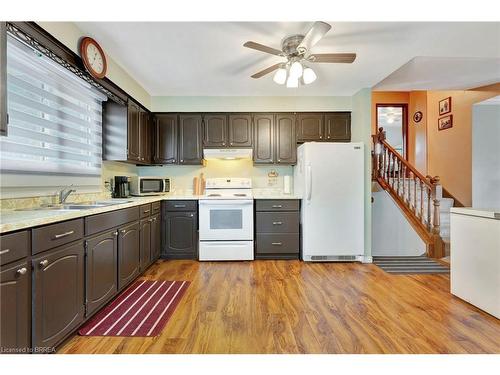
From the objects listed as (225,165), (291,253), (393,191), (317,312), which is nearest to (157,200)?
(225,165)

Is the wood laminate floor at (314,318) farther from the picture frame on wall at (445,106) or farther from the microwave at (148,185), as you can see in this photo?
the picture frame on wall at (445,106)

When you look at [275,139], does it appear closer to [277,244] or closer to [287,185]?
[287,185]

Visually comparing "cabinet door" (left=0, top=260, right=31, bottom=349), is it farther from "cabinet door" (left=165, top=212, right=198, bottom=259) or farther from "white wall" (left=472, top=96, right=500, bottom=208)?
"white wall" (left=472, top=96, right=500, bottom=208)

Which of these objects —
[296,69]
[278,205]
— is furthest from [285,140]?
[296,69]

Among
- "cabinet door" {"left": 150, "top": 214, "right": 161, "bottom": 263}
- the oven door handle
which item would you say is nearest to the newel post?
the oven door handle

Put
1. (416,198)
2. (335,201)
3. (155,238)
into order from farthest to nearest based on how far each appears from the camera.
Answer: (416,198) → (335,201) → (155,238)

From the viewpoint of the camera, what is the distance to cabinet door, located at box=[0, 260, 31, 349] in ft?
3.87

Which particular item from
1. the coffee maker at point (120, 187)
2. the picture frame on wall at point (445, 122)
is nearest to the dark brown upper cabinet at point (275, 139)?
the coffee maker at point (120, 187)

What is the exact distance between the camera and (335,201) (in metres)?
3.45

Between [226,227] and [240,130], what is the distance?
58.0 inches

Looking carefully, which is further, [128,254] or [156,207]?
[156,207]

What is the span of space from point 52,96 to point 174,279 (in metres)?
2.14

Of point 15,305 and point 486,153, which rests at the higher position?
point 486,153

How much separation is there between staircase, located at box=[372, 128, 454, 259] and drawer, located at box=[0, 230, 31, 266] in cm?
456
